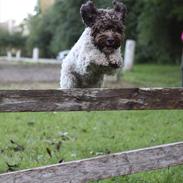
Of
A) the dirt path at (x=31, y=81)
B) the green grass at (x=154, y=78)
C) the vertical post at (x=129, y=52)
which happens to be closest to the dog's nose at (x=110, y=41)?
the dirt path at (x=31, y=81)

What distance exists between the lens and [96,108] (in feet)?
14.2

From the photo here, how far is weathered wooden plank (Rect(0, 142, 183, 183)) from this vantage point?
427 centimetres

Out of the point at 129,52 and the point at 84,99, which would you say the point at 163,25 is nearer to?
the point at 129,52

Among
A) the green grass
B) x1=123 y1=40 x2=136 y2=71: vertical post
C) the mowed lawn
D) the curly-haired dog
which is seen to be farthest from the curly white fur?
x1=123 y1=40 x2=136 y2=71: vertical post

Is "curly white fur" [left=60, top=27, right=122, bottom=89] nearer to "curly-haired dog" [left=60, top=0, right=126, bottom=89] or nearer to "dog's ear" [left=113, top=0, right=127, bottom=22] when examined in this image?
"curly-haired dog" [left=60, top=0, right=126, bottom=89]

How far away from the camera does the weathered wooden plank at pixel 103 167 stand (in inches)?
168

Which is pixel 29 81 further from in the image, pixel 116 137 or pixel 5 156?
pixel 5 156

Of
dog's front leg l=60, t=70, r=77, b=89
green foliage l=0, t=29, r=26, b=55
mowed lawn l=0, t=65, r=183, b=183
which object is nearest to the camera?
dog's front leg l=60, t=70, r=77, b=89

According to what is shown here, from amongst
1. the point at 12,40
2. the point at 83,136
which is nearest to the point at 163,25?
the point at 83,136

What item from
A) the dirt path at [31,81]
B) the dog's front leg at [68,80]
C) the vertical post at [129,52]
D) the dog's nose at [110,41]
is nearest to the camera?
the dog's nose at [110,41]

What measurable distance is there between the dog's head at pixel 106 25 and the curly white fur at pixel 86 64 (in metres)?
0.05

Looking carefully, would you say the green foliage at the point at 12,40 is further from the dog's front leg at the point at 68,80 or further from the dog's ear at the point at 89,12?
the dog's ear at the point at 89,12

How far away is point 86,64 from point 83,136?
4183 mm

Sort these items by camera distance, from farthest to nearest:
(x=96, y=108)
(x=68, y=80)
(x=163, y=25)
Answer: (x=163, y=25)
(x=96, y=108)
(x=68, y=80)
